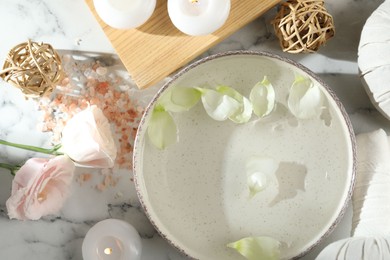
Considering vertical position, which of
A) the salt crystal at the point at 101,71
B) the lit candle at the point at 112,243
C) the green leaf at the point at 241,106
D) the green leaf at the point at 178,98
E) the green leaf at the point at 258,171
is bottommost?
the green leaf at the point at 258,171

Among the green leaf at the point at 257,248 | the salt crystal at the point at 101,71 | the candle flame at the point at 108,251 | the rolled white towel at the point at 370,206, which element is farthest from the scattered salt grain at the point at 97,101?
the rolled white towel at the point at 370,206

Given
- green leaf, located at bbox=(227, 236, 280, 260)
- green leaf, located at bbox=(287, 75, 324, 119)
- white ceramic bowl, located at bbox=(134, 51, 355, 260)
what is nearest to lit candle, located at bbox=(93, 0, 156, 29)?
white ceramic bowl, located at bbox=(134, 51, 355, 260)

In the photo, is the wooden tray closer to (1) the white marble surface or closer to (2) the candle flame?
(1) the white marble surface

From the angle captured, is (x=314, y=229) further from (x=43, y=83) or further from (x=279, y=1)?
(x=43, y=83)

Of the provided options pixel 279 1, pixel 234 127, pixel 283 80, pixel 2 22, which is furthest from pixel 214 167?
pixel 2 22

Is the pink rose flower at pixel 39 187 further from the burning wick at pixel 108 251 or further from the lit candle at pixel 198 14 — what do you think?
the lit candle at pixel 198 14

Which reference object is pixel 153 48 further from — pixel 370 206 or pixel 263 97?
pixel 370 206

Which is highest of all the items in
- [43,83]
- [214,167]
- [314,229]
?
[43,83]
